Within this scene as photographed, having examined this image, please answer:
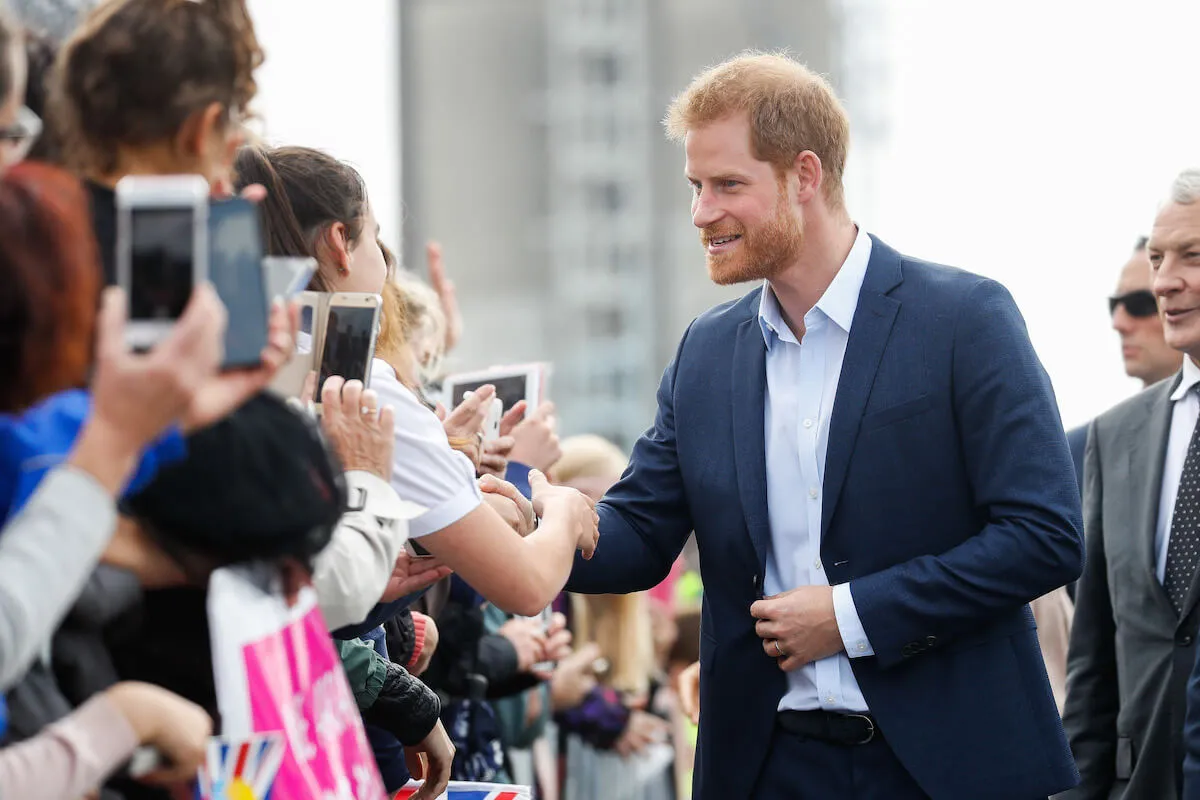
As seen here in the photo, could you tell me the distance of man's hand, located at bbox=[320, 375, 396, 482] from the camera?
2.78 metres

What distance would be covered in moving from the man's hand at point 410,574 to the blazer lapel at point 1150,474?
85.8 inches

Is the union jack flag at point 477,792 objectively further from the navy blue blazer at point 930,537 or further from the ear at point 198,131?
the ear at point 198,131

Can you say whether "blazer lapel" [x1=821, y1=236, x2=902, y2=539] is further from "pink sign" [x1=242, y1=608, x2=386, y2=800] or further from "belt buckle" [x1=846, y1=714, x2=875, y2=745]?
"pink sign" [x1=242, y1=608, x2=386, y2=800]

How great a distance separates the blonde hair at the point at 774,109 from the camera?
3.88 m

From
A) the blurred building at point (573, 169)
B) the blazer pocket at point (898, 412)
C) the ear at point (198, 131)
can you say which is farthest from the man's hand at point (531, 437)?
the blurred building at point (573, 169)

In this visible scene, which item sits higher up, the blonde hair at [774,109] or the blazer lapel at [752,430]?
the blonde hair at [774,109]

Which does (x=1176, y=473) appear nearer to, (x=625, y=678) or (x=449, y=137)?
(x=625, y=678)

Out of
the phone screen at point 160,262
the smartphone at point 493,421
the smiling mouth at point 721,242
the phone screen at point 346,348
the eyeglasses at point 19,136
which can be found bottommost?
the smartphone at point 493,421

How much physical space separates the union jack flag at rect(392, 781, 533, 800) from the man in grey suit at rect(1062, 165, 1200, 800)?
1829 millimetres

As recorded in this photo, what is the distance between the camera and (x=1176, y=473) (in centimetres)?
463

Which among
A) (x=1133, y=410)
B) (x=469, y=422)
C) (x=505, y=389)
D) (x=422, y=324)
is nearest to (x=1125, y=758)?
Result: (x=1133, y=410)

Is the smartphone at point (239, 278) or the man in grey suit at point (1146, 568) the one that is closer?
the smartphone at point (239, 278)

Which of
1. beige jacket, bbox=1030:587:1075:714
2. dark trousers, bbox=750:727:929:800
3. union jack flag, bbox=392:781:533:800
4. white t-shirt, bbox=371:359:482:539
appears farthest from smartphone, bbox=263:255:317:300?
beige jacket, bbox=1030:587:1075:714

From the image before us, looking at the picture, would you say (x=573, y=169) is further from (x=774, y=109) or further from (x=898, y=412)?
(x=898, y=412)
